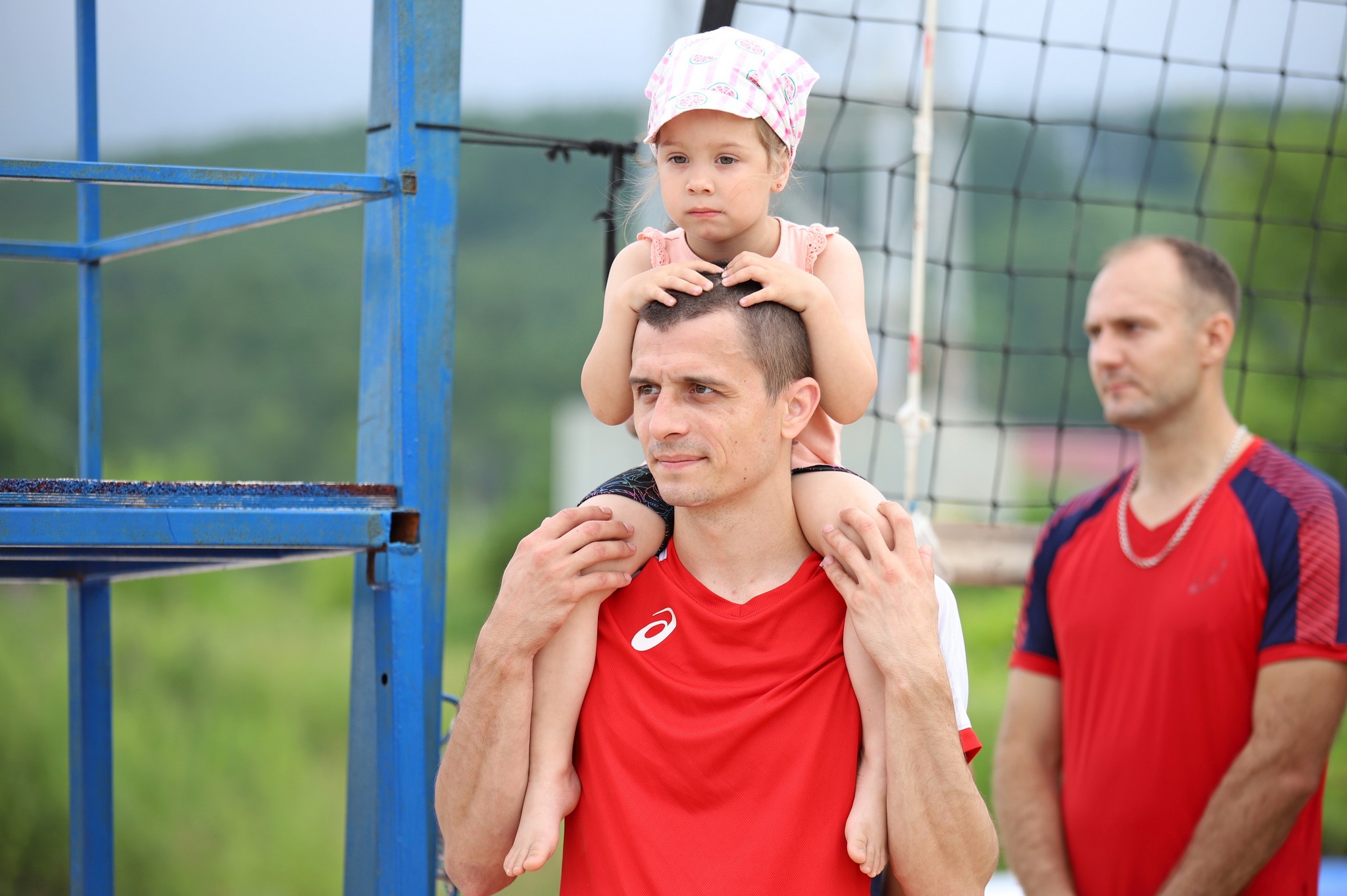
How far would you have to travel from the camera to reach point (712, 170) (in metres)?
2.02

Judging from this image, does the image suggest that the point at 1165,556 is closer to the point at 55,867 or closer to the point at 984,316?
the point at 55,867

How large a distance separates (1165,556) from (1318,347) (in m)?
10.7

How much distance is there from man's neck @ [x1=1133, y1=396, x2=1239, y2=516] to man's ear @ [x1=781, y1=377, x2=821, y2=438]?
58.0 inches

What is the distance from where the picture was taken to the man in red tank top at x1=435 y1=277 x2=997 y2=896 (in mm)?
1819

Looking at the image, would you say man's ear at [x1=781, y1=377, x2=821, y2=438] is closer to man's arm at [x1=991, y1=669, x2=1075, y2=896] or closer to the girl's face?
the girl's face

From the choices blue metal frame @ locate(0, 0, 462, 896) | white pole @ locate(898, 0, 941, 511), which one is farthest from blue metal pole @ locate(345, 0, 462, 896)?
white pole @ locate(898, 0, 941, 511)

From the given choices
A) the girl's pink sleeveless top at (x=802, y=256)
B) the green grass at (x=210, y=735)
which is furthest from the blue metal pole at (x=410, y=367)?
the green grass at (x=210, y=735)

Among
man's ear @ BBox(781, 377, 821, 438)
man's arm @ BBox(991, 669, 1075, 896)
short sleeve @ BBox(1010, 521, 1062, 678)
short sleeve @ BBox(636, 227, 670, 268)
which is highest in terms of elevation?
short sleeve @ BBox(636, 227, 670, 268)

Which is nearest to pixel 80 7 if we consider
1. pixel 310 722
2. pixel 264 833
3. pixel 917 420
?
pixel 917 420

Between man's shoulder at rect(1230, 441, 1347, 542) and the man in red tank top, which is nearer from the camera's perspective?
the man in red tank top

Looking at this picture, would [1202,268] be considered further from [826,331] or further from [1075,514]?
[826,331]

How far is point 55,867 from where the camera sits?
11.9 meters

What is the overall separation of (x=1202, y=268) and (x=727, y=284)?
1.82 meters

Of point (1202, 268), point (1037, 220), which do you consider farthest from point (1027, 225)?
point (1202, 268)
